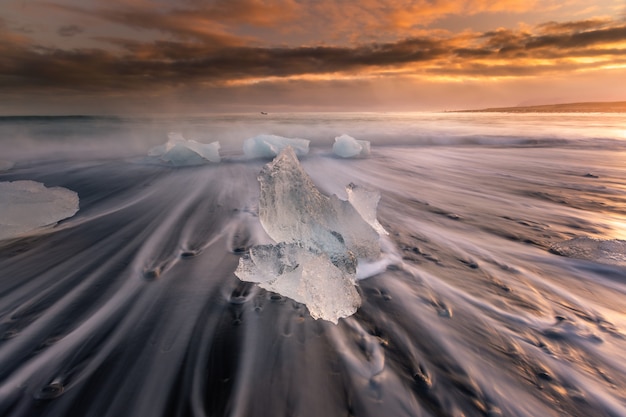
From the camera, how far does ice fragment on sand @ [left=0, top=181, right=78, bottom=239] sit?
3523 mm

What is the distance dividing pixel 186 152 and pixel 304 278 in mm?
7079

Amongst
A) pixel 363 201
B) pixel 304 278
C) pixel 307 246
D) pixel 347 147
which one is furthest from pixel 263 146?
pixel 304 278

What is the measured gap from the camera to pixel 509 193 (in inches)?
213

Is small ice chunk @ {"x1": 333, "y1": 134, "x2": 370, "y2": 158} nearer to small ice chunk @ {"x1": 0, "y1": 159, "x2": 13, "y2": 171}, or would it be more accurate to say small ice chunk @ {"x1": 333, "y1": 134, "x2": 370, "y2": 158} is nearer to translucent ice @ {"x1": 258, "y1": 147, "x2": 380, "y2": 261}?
translucent ice @ {"x1": 258, "y1": 147, "x2": 380, "y2": 261}

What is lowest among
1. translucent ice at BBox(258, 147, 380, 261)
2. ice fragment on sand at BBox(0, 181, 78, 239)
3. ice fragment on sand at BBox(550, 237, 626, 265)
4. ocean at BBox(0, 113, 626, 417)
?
ice fragment on sand at BBox(0, 181, 78, 239)

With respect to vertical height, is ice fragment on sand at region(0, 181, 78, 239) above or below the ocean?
below

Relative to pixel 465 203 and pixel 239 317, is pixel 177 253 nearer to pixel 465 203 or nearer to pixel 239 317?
pixel 239 317

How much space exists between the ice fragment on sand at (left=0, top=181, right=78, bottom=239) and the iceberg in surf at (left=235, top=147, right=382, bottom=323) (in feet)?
9.48

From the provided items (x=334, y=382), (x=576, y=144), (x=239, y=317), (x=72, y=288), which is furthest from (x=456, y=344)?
(x=576, y=144)

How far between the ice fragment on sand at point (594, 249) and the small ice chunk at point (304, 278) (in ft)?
7.71

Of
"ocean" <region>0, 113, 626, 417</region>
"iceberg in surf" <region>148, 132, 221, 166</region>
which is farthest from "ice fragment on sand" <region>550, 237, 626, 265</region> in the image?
"iceberg in surf" <region>148, 132, 221, 166</region>

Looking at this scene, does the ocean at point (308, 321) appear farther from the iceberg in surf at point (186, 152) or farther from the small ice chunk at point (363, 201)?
the iceberg in surf at point (186, 152)

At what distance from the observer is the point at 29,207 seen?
383 cm

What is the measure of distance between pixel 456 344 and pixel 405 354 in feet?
1.07
